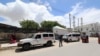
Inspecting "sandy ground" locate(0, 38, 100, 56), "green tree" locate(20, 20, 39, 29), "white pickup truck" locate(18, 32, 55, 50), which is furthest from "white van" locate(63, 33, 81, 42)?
"green tree" locate(20, 20, 39, 29)

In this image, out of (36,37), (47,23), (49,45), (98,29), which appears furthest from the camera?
(98,29)

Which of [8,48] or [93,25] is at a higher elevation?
[93,25]

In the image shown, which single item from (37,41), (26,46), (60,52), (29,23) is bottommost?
(60,52)

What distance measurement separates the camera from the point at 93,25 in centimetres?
10875

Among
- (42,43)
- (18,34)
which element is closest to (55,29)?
(18,34)

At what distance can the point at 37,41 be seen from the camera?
28.6m

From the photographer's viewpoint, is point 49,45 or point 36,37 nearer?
point 36,37

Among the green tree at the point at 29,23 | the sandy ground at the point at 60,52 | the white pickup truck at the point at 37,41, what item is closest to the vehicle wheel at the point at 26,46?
the white pickup truck at the point at 37,41

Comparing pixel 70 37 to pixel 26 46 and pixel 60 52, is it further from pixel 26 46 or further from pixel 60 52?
pixel 60 52

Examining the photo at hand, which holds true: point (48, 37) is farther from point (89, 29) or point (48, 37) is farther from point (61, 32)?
point (89, 29)

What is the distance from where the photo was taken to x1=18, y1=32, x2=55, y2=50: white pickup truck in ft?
87.2

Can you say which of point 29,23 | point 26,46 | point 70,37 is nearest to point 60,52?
point 26,46

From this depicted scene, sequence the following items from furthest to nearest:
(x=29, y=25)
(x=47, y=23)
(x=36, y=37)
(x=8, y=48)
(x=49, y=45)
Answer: (x=47, y=23) → (x=29, y=25) → (x=49, y=45) → (x=36, y=37) → (x=8, y=48)

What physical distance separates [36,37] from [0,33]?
11777 millimetres
